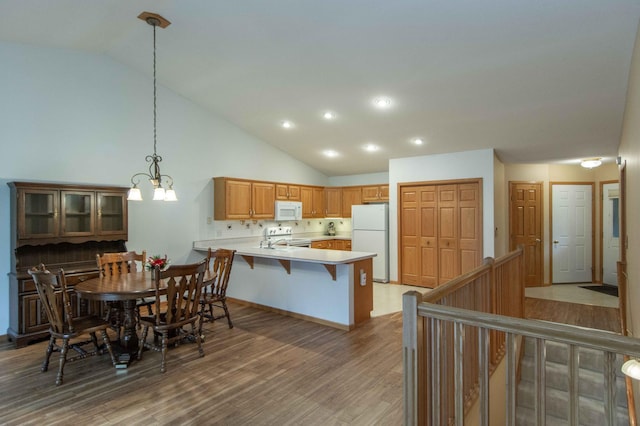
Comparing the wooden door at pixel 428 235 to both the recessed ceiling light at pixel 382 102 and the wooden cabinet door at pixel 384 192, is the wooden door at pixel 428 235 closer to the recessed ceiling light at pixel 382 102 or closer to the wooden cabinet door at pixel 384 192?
the wooden cabinet door at pixel 384 192

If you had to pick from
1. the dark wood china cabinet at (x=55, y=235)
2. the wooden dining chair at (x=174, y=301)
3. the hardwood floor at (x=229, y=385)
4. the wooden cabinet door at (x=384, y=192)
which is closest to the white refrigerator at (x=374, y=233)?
the wooden cabinet door at (x=384, y=192)

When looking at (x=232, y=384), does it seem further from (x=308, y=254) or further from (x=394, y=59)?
(x=394, y=59)

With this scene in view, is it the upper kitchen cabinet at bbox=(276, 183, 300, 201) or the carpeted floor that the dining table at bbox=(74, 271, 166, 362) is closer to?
the upper kitchen cabinet at bbox=(276, 183, 300, 201)

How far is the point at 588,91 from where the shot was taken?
3746 millimetres

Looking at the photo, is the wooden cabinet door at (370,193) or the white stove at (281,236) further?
the wooden cabinet door at (370,193)

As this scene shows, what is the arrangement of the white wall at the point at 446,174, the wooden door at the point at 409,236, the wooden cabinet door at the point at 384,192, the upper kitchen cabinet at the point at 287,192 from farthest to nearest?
the wooden cabinet door at the point at 384,192 → the upper kitchen cabinet at the point at 287,192 → the wooden door at the point at 409,236 → the white wall at the point at 446,174

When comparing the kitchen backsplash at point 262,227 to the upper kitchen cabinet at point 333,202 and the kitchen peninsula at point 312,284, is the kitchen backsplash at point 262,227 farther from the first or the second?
the kitchen peninsula at point 312,284

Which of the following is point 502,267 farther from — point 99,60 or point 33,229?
point 99,60

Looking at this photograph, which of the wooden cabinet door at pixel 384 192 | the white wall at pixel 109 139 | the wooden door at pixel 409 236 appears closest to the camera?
the white wall at pixel 109 139

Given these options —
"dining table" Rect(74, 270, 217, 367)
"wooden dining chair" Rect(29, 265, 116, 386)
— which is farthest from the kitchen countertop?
"wooden dining chair" Rect(29, 265, 116, 386)

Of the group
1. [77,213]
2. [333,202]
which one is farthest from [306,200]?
[77,213]

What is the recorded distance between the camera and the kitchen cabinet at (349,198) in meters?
7.56

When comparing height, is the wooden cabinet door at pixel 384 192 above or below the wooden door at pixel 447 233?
above

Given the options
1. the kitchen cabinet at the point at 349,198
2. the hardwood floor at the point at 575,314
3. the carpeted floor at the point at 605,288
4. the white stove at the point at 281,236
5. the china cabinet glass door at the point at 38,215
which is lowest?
the hardwood floor at the point at 575,314
